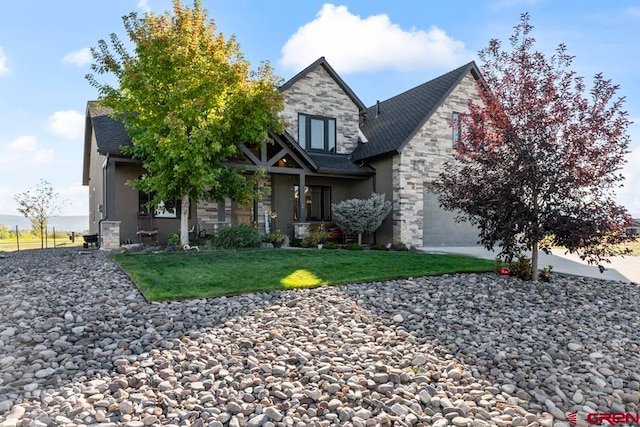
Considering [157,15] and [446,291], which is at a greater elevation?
[157,15]

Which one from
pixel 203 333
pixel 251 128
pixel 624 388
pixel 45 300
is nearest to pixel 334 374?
pixel 203 333

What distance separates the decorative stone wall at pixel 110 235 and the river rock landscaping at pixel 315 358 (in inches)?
208

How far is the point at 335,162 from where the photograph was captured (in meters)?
15.7

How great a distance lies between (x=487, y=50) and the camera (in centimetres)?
760

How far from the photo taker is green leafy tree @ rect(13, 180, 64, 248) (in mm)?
19812

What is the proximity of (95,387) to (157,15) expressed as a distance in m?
10.9

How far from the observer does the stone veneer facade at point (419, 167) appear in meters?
14.3

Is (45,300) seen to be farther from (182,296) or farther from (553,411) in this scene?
(553,411)

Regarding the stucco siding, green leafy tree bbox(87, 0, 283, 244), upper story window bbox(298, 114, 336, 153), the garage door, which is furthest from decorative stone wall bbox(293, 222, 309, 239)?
the stucco siding

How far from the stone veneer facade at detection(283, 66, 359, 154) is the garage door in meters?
4.16

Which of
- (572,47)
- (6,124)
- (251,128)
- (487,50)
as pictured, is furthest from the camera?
(6,124)

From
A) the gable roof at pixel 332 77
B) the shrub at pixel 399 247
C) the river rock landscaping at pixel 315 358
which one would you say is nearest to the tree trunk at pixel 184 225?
the river rock landscaping at pixel 315 358

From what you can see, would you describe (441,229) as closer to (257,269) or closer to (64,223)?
(257,269)

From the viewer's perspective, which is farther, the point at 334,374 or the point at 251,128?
the point at 251,128
